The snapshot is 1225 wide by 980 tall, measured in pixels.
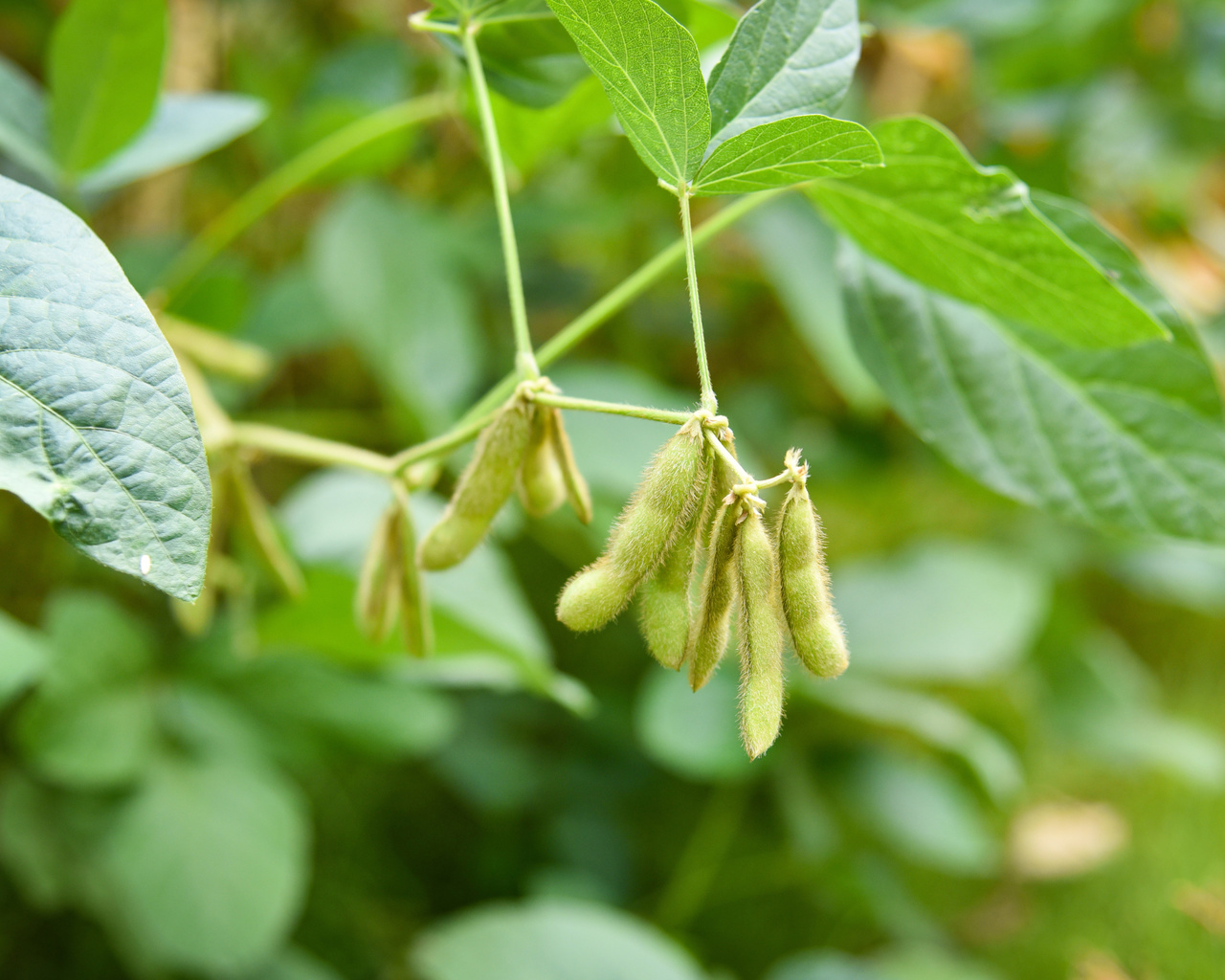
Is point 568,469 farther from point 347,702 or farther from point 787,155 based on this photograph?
point 347,702

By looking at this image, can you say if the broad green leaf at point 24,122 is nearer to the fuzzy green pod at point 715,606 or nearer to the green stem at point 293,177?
the green stem at point 293,177

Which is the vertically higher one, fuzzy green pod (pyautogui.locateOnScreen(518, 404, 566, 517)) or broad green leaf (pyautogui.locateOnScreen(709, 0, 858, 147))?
broad green leaf (pyautogui.locateOnScreen(709, 0, 858, 147))

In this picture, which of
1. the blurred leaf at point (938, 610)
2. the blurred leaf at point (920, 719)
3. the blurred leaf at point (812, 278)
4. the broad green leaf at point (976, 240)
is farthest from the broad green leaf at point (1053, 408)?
the blurred leaf at point (938, 610)

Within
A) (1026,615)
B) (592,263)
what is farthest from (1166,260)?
(592,263)

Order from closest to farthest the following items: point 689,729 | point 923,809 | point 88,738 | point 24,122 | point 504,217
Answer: point 504,217, point 24,122, point 88,738, point 689,729, point 923,809

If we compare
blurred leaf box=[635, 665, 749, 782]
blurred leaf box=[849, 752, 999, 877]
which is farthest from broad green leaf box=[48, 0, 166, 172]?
blurred leaf box=[849, 752, 999, 877]

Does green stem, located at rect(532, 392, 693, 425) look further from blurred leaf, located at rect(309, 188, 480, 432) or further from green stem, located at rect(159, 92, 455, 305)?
blurred leaf, located at rect(309, 188, 480, 432)

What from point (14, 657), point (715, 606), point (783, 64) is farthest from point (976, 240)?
point (14, 657)
